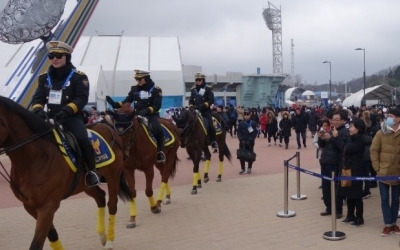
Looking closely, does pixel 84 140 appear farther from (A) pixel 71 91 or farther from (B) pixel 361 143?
(B) pixel 361 143

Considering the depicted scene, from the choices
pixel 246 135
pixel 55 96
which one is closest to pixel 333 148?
pixel 55 96

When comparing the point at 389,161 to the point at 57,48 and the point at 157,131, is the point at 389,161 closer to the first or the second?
the point at 157,131

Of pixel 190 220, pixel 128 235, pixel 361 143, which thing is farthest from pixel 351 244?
pixel 128 235

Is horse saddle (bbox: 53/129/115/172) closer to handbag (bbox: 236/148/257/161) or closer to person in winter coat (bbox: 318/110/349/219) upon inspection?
person in winter coat (bbox: 318/110/349/219)

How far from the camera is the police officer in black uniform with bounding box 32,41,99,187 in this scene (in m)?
5.79

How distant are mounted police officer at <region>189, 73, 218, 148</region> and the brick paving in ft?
5.40

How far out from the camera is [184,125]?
36.7 feet

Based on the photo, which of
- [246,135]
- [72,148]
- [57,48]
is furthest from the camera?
[246,135]

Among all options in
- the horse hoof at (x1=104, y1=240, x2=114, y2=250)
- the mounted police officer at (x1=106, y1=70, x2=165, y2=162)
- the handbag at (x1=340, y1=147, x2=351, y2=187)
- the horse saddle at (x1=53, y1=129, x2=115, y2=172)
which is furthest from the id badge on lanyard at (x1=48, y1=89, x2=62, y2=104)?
the handbag at (x1=340, y1=147, x2=351, y2=187)

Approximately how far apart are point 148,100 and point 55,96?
3.61m

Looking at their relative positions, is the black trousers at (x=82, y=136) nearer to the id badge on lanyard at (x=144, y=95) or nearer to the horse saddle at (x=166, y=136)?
the horse saddle at (x=166, y=136)

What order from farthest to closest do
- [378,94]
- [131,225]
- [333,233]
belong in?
1. [378,94]
2. [131,225]
3. [333,233]

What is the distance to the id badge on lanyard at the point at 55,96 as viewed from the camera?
5.88m

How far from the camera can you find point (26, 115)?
5.01 m
